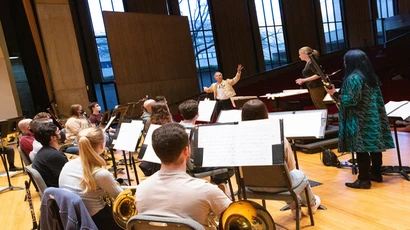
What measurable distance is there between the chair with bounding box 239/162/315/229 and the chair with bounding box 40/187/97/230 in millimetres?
1156

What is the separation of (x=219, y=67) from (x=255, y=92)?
2.34m

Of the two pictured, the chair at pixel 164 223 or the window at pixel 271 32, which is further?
→ the window at pixel 271 32

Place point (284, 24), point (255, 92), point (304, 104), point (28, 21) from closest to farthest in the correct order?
point (304, 104), point (28, 21), point (255, 92), point (284, 24)

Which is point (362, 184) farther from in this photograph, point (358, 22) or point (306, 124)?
point (358, 22)

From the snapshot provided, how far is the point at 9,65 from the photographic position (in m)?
12.5

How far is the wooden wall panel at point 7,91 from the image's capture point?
40.8 ft

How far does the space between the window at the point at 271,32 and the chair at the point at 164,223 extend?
15289 mm

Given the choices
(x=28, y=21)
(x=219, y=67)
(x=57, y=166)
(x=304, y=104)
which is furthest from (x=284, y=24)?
(x=57, y=166)

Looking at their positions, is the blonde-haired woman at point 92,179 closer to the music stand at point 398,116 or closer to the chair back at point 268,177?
the chair back at point 268,177

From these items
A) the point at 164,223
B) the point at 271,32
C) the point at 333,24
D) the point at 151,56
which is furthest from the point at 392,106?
the point at 333,24

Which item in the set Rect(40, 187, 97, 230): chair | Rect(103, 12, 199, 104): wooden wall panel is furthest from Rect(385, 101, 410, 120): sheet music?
Rect(103, 12, 199, 104): wooden wall panel

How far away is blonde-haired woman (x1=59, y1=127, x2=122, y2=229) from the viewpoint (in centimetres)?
251

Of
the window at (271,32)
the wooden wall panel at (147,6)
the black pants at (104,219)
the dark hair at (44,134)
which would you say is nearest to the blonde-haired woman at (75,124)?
the dark hair at (44,134)

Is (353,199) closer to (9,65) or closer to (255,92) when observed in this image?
(255,92)
